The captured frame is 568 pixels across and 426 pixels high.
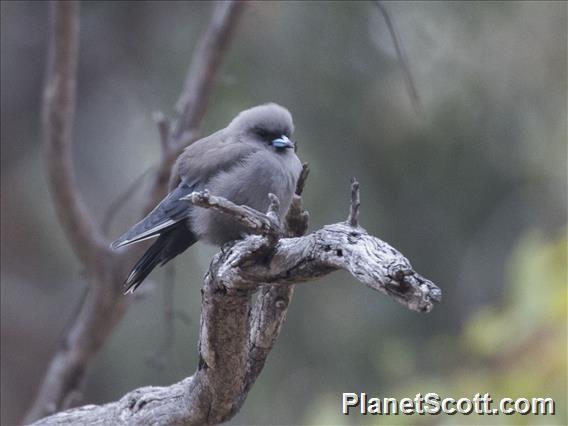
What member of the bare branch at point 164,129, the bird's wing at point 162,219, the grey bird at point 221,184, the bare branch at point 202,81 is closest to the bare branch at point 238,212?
the grey bird at point 221,184

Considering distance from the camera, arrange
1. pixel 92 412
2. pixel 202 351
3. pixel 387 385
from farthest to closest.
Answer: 1. pixel 387 385
2. pixel 92 412
3. pixel 202 351

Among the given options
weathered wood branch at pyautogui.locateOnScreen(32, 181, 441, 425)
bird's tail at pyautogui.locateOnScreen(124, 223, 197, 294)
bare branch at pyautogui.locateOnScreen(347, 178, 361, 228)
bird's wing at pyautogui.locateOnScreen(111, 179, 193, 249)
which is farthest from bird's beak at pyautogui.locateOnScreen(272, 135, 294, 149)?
bare branch at pyautogui.locateOnScreen(347, 178, 361, 228)

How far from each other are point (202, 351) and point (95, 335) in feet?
6.89

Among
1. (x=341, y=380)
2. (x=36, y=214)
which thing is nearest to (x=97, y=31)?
(x=36, y=214)

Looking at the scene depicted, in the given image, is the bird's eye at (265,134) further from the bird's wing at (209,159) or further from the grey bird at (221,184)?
the bird's wing at (209,159)

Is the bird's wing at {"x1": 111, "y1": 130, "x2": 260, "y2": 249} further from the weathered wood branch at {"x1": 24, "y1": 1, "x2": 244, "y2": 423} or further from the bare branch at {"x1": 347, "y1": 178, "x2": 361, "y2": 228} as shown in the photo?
the bare branch at {"x1": 347, "y1": 178, "x2": 361, "y2": 228}

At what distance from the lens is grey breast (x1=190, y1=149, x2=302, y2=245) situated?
437 cm

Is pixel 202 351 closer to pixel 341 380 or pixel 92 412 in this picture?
pixel 92 412

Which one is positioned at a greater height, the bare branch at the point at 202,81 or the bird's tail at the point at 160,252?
the bare branch at the point at 202,81

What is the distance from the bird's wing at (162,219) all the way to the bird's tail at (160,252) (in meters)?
0.11

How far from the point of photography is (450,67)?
8180mm

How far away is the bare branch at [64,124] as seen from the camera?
538 centimetres

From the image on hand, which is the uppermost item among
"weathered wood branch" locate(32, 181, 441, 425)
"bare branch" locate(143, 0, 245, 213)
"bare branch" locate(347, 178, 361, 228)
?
"bare branch" locate(143, 0, 245, 213)

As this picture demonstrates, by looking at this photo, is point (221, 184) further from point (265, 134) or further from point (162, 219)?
point (265, 134)
